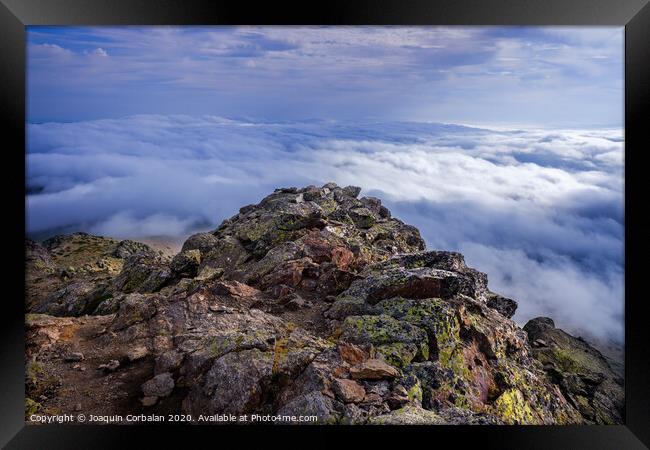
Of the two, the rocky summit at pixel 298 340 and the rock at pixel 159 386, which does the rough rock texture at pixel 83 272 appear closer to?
the rocky summit at pixel 298 340

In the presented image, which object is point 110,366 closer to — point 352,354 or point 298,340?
point 298,340

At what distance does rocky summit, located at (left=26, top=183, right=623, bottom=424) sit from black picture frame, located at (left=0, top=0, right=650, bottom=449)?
0.50 metres

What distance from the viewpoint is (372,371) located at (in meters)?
9.66

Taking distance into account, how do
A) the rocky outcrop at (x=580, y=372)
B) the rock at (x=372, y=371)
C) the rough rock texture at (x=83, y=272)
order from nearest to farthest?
the rock at (x=372, y=371) < the rocky outcrop at (x=580, y=372) < the rough rock texture at (x=83, y=272)

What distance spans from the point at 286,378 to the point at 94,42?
981cm

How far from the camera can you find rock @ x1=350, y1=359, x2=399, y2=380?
964cm

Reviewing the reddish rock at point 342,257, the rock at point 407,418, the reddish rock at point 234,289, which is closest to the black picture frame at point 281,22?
the rock at point 407,418

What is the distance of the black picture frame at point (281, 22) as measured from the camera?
1027cm

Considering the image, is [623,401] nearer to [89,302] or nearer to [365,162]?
[365,162]

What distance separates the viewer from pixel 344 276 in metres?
12.9

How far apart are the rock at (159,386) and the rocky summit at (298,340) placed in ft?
0.10

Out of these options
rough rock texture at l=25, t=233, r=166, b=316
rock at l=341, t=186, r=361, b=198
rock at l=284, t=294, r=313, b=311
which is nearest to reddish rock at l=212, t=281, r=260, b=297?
rock at l=284, t=294, r=313, b=311

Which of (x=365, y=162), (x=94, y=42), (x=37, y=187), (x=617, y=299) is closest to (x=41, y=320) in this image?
(x=37, y=187)

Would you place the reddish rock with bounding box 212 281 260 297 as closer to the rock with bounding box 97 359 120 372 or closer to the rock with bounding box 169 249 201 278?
the rock with bounding box 169 249 201 278
